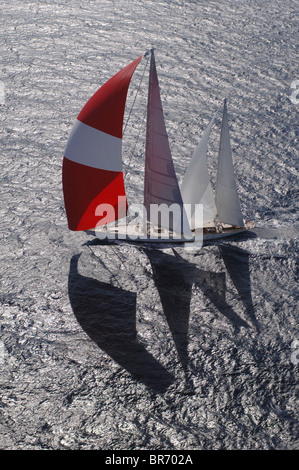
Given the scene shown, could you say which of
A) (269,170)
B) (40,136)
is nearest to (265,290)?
(269,170)

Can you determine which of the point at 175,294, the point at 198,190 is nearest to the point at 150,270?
the point at 175,294

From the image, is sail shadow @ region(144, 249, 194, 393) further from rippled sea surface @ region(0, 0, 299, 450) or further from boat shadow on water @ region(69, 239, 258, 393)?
rippled sea surface @ region(0, 0, 299, 450)

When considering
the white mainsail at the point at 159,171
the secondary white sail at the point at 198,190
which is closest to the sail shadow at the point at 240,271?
the secondary white sail at the point at 198,190

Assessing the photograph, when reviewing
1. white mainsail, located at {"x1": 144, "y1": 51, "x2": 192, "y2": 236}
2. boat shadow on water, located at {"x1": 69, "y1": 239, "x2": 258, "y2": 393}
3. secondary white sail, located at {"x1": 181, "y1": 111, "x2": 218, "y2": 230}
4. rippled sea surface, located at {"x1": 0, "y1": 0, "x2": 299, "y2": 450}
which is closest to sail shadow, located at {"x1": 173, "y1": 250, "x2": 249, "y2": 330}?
boat shadow on water, located at {"x1": 69, "y1": 239, "x2": 258, "y2": 393}

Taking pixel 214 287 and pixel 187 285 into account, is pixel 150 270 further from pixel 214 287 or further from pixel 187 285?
pixel 214 287

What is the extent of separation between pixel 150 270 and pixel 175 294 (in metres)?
2.82

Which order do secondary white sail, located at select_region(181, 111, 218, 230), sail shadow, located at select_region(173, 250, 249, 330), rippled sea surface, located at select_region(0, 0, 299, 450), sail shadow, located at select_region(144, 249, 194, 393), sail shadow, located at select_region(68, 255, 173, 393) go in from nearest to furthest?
rippled sea surface, located at select_region(0, 0, 299, 450)
sail shadow, located at select_region(68, 255, 173, 393)
sail shadow, located at select_region(144, 249, 194, 393)
sail shadow, located at select_region(173, 250, 249, 330)
secondary white sail, located at select_region(181, 111, 218, 230)

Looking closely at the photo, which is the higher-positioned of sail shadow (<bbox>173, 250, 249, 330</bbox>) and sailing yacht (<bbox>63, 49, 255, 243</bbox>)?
sailing yacht (<bbox>63, 49, 255, 243</bbox>)

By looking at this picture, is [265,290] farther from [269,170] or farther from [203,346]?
[269,170]

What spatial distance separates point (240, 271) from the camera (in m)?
42.2

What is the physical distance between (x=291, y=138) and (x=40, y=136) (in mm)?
21142

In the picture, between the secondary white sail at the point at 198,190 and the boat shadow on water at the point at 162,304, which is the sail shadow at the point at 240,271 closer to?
the boat shadow on water at the point at 162,304

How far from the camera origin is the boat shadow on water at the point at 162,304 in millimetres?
35844

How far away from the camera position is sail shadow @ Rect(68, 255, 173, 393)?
35219 millimetres
